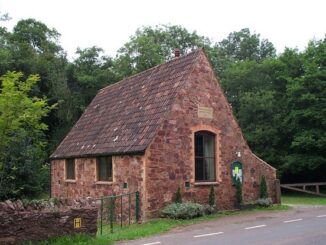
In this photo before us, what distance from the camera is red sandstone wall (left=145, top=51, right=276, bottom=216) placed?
16.7 metres

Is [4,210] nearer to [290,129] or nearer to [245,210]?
[245,210]

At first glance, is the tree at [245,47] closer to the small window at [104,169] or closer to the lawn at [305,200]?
the lawn at [305,200]

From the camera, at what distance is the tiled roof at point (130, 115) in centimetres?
1767

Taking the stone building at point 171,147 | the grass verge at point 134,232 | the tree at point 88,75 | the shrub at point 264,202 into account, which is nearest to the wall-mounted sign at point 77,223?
the grass verge at point 134,232

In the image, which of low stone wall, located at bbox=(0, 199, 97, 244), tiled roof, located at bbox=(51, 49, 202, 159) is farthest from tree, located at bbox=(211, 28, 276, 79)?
low stone wall, located at bbox=(0, 199, 97, 244)

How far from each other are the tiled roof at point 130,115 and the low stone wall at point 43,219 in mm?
4491

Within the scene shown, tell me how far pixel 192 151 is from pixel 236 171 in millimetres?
2569

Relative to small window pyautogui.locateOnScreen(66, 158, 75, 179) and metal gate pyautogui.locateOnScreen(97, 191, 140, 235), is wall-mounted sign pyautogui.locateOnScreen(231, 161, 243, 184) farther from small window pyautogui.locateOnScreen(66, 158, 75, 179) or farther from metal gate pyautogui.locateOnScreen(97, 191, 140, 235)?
small window pyautogui.locateOnScreen(66, 158, 75, 179)

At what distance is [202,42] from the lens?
5297 cm

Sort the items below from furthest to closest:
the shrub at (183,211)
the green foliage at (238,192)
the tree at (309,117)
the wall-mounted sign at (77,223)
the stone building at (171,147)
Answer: the tree at (309,117), the green foliage at (238,192), the stone building at (171,147), the shrub at (183,211), the wall-mounted sign at (77,223)

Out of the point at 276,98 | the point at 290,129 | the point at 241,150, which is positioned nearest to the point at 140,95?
the point at 241,150

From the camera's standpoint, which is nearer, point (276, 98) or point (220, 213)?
point (220, 213)

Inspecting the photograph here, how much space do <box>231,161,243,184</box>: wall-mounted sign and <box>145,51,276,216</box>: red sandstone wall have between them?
0.19m

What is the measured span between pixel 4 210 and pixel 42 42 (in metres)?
39.1
